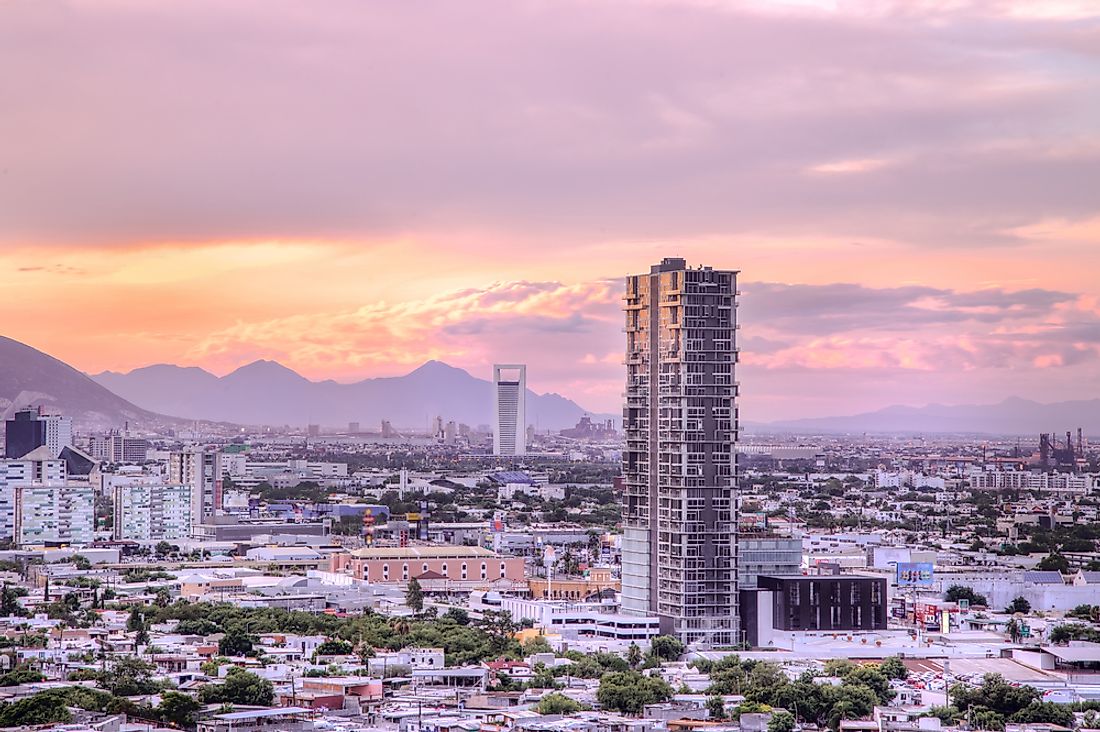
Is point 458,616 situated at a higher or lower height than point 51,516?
lower

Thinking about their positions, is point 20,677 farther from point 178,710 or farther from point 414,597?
point 414,597

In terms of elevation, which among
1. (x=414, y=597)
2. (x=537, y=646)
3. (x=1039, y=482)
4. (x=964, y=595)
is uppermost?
(x=1039, y=482)

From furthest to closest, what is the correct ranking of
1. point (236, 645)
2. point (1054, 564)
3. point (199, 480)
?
1. point (199, 480)
2. point (1054, 564)
3. point (236, 645)

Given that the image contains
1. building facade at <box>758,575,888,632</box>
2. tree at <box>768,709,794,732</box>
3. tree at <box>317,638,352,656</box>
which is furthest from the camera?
building facade at <box>758,575,888,632</box>

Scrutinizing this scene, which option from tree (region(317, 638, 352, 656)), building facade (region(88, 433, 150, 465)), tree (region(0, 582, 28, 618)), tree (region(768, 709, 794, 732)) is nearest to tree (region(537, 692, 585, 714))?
tree (region(768, 709, 794, 732))

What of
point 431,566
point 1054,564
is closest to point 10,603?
point 431,566

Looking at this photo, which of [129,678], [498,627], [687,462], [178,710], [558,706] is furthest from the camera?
[498,627]

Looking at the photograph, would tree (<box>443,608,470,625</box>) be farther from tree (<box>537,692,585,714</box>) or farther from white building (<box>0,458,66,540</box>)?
white building (<box>0,458,66,540</box>)
